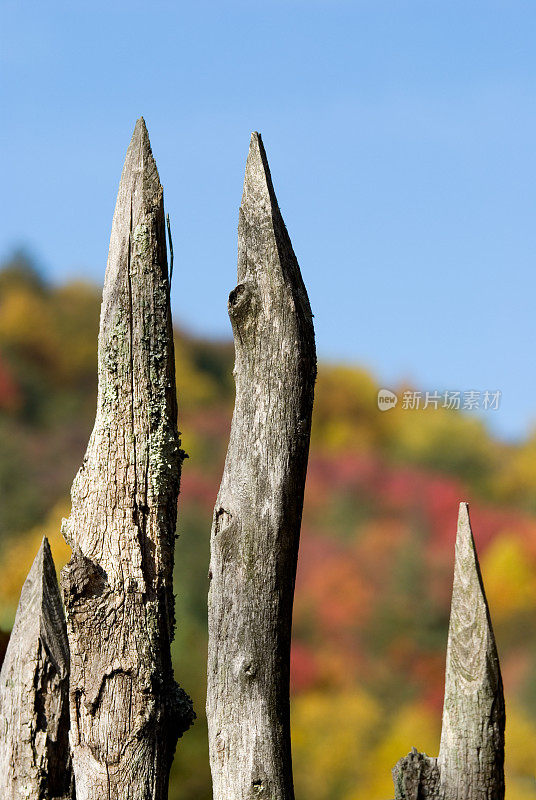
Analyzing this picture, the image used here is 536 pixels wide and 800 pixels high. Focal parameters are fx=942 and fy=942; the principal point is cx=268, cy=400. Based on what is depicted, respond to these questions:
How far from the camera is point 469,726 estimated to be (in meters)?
2.84

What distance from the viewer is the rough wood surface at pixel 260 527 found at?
8.63 feet

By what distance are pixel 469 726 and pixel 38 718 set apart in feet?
4.52

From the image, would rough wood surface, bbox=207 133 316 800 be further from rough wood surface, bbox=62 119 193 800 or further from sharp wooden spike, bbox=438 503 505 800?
sharp wooden spike, bbox=438 503 505 800

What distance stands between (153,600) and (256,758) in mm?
526

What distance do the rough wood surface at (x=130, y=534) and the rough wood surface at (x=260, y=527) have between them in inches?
6.8

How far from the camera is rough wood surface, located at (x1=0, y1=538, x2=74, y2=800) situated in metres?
3.05

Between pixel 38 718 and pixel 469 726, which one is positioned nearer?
pixel 469 726

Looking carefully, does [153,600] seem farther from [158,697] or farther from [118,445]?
[118,445]

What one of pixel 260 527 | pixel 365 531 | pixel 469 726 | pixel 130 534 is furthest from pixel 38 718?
pixel 365 531

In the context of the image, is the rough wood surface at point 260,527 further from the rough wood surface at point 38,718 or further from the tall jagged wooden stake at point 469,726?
the rough wood surface at point 38,718

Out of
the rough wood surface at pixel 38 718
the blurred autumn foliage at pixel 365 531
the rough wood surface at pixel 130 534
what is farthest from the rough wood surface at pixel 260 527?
the blurred autumn foliage at pixel 365 531

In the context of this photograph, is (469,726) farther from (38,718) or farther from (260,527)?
(38,718)

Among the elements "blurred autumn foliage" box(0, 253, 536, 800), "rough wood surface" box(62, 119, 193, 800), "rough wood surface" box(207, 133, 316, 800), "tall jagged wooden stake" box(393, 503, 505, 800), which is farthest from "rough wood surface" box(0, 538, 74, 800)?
"blurred autumn foliage" box(0, 253, 536, 800)

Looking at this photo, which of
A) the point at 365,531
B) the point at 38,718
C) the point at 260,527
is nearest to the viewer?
the point at 260,527
